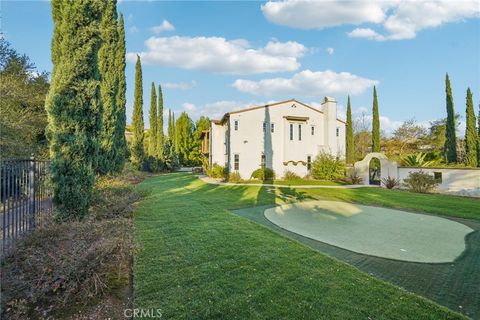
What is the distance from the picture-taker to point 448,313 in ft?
10.5

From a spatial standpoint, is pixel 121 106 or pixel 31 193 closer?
pixel 31 193

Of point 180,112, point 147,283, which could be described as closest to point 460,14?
point 147,283

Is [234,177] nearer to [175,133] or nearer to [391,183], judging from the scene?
[391,183]

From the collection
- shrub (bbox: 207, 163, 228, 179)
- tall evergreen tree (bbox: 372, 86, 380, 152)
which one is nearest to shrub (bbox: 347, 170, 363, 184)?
tall evergreen tree (bbox: 372, 86, 380, 152)

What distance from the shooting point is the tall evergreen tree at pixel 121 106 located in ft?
51.8

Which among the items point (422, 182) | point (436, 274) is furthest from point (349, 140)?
point (436, 274)

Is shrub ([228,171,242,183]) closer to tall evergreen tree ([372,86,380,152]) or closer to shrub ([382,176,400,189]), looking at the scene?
shrub ([382,176,400,189])

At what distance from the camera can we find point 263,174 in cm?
2348

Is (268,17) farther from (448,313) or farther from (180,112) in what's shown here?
(180,112)

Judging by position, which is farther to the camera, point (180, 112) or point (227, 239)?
point (180, 112)

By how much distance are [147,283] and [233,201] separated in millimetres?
8578

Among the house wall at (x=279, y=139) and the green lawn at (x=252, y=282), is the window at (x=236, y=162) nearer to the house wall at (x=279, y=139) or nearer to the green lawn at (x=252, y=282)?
the house wall at (x=279, y=139)

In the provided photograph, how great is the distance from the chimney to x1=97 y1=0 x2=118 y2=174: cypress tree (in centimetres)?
2070

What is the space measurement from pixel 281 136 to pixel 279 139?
0.38 metres
